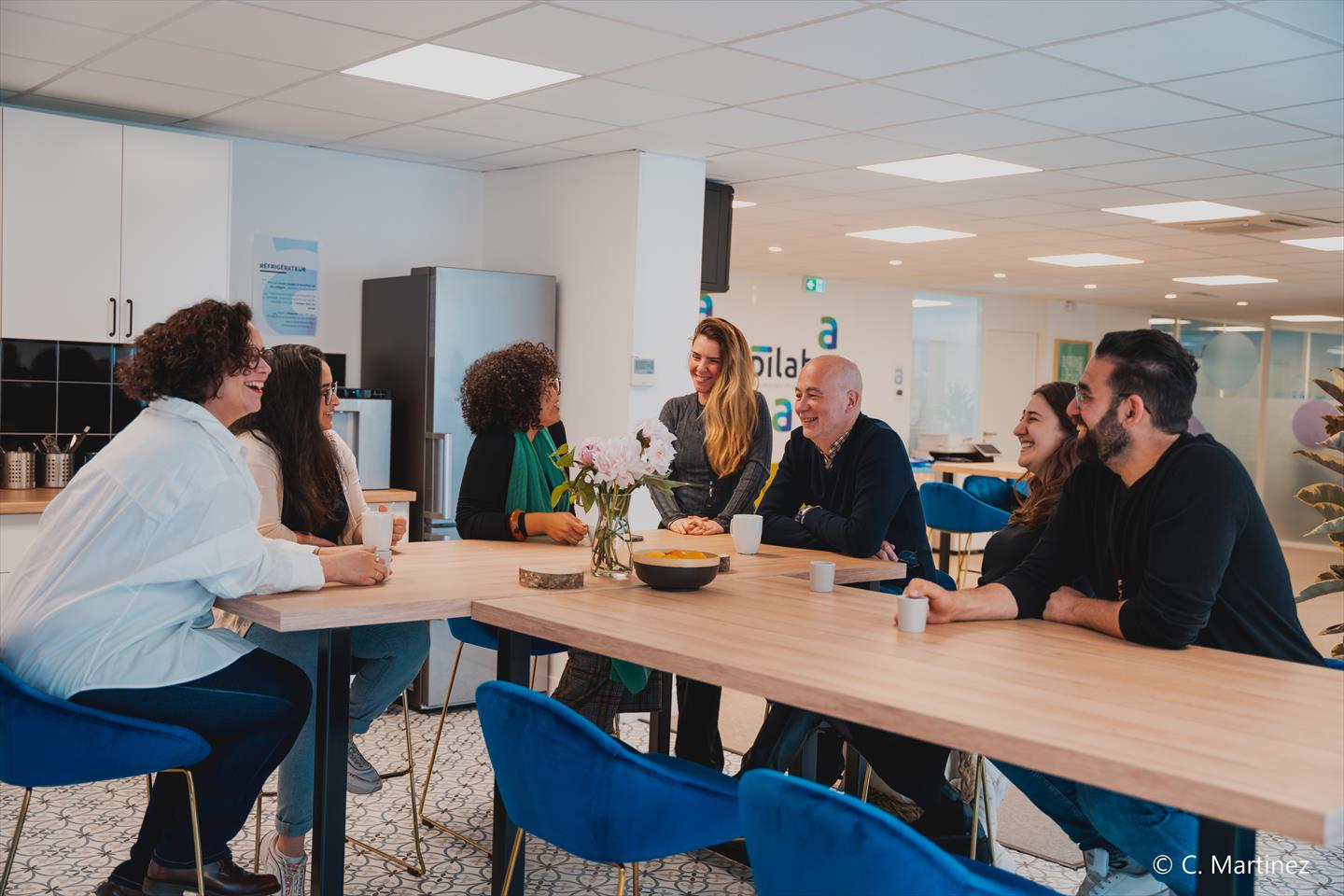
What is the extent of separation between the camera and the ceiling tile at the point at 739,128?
4965 millimetres

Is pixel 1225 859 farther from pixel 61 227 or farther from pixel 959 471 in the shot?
pixel 959 471

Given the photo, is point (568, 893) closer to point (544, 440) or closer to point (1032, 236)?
point (544, 440)

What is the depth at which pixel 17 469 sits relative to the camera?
497 centimetres

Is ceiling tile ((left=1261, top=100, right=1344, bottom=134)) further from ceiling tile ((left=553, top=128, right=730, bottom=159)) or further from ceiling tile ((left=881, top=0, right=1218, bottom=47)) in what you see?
ceiling tile ((left=553, top=128, right=730, bottom=159))

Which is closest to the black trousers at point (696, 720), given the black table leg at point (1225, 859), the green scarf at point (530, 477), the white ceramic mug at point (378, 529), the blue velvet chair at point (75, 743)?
the green scarf at point (530, 477)

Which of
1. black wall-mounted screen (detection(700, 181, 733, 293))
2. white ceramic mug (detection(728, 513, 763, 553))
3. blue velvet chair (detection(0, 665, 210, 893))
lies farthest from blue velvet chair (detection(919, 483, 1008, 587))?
blue velvet chair (detection(0, 665, 210, 893))

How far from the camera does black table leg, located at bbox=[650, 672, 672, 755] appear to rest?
141 inches

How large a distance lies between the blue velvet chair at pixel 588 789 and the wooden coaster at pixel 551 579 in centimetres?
66

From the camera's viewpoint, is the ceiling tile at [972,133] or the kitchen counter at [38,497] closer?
the kitchen counter at [38,497]

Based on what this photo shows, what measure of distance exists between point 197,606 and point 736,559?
1.45 meters

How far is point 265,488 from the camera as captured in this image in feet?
9.96

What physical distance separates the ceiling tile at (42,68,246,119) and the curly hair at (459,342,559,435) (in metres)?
2.17

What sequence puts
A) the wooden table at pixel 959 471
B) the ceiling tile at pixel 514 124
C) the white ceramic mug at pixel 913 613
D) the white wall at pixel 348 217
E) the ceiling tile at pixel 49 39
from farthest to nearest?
the wooden table at pixel 959 471, the white wall at pixel 348 217, the ceiling tile at pixel 514 124, the ceiling tile at pixel 49 39, the white ceramic mug at pixel 913 613

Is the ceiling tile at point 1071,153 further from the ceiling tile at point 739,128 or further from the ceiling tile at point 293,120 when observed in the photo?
the ceiling tile at point 293,120
